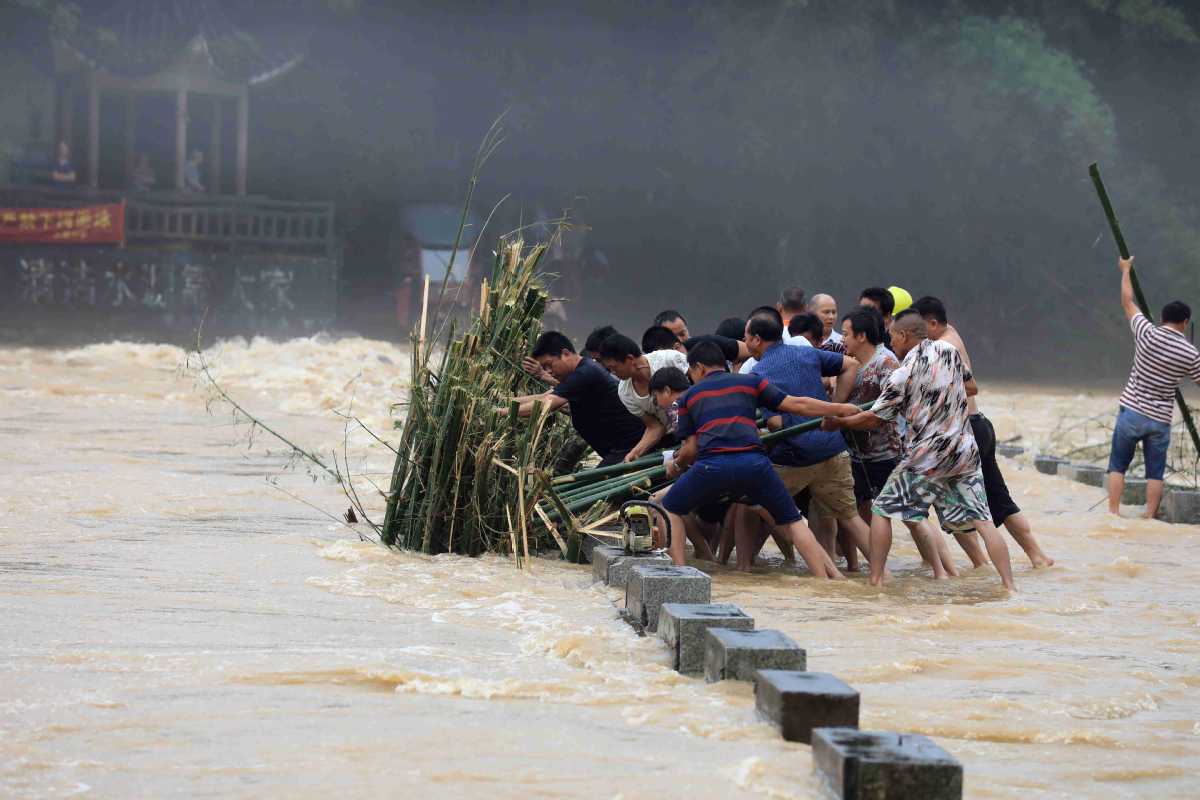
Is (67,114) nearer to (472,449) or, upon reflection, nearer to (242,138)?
(242,138)

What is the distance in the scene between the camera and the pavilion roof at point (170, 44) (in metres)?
24.8

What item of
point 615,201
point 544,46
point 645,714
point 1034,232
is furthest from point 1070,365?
point 645,714

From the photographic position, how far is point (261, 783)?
11.9 feet

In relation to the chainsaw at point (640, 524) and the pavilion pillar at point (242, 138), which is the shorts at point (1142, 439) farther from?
the pavilion pillar at point (242, 138)

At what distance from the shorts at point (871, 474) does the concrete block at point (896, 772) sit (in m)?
4.07

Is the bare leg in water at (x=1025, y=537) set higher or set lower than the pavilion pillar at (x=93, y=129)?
lower

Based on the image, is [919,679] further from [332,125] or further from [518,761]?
[332,125]

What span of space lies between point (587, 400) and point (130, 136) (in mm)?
19955

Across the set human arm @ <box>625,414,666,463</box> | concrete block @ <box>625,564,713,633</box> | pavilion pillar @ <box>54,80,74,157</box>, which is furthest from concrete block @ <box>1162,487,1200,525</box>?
pavilion pillar @ <box>54,80,74,157</box>

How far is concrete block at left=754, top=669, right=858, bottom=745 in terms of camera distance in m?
4.01

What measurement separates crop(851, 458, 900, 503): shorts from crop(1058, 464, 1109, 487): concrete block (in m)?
5.09

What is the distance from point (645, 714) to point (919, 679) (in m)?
1.23

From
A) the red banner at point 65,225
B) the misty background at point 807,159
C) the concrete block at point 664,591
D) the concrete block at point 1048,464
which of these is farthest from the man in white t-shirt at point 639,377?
the misty background at point 807,159

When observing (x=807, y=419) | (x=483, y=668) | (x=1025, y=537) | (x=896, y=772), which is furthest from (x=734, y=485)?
(x=896, y=772)
